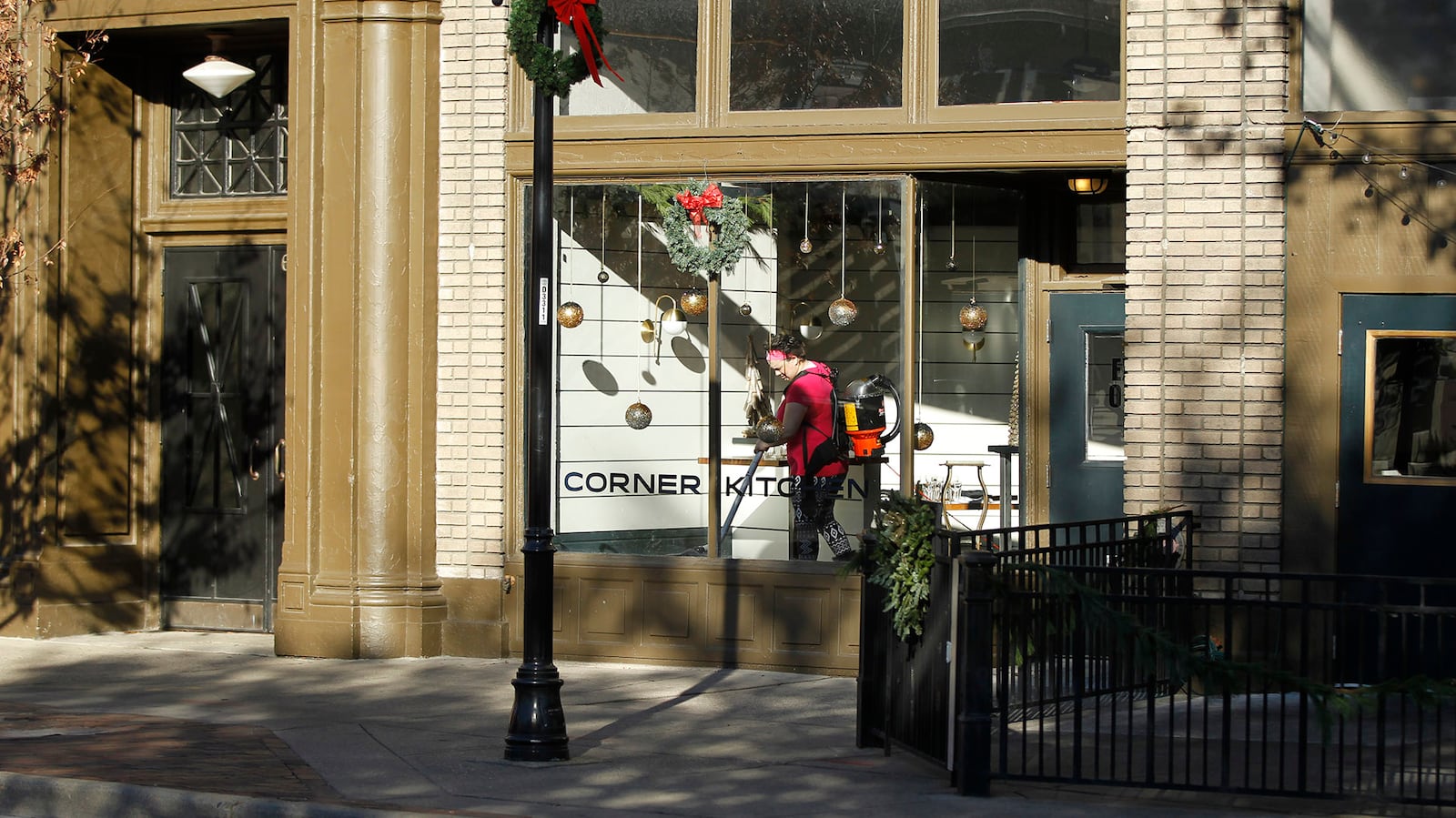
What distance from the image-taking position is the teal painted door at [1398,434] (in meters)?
9.66

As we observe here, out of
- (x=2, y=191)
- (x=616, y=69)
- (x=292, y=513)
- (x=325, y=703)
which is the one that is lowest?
(x=325, y=703)

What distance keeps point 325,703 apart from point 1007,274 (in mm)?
5276

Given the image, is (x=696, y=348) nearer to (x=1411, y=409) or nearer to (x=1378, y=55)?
(x=1411, y=409)

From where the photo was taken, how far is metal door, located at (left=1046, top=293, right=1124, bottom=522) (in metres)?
11.3

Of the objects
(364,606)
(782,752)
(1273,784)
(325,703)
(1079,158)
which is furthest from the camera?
(364,606)

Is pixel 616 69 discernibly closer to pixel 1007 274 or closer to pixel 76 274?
pixel 1007 274

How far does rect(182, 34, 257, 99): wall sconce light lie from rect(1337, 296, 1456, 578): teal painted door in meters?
7.58

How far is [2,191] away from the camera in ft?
39.9

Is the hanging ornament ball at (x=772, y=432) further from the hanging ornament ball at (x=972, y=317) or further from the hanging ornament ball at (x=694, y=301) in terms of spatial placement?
the hanging ornament ball at (x=972, y=317)

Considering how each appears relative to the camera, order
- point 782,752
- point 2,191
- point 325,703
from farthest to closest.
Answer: point 2,191
point 325,703
point 782,752

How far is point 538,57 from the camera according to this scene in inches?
317

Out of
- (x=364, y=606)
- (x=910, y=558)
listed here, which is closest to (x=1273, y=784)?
(x=910, y=558)

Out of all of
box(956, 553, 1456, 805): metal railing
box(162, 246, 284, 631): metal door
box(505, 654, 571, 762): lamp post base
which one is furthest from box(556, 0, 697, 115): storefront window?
box(956, 553, 1456, 805): metal railing

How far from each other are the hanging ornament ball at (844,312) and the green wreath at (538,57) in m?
3.19
